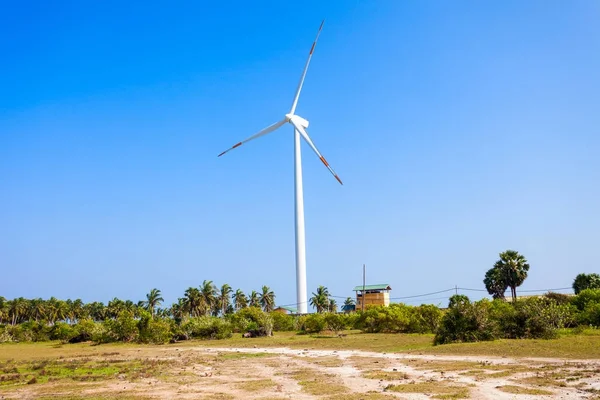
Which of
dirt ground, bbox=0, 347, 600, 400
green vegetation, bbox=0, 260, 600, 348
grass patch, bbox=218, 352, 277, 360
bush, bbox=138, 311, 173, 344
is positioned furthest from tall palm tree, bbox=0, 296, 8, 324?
dirt ground, bbox=0, 347, 600, 400

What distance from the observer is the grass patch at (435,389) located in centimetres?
Result: 1530

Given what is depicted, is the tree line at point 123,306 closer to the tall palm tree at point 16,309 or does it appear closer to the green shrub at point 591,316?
the tall palm tree at point 16,309

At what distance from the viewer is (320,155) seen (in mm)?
75375

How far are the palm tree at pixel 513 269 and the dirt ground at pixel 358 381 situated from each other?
52.2 metres

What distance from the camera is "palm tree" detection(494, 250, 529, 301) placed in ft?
239

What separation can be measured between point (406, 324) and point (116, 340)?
35459mm

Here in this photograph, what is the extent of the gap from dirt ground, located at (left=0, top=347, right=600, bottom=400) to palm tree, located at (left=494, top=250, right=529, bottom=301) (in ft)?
171

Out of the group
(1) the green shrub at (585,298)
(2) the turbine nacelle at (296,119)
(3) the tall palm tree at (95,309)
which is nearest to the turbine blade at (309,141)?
(2) the turbine nacelle at (296,119)

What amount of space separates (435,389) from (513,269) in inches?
2506

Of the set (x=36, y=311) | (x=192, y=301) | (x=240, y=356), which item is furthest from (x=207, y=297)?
(x=240, y=356)

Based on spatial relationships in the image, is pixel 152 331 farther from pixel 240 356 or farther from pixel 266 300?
pixel 266 300

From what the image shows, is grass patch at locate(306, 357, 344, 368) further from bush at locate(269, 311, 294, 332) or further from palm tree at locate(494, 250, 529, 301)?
palm tree at locate(494, 250, 529, 301)

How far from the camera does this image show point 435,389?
653 inches

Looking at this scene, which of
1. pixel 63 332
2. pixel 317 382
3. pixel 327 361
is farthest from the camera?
pixel 63 332
